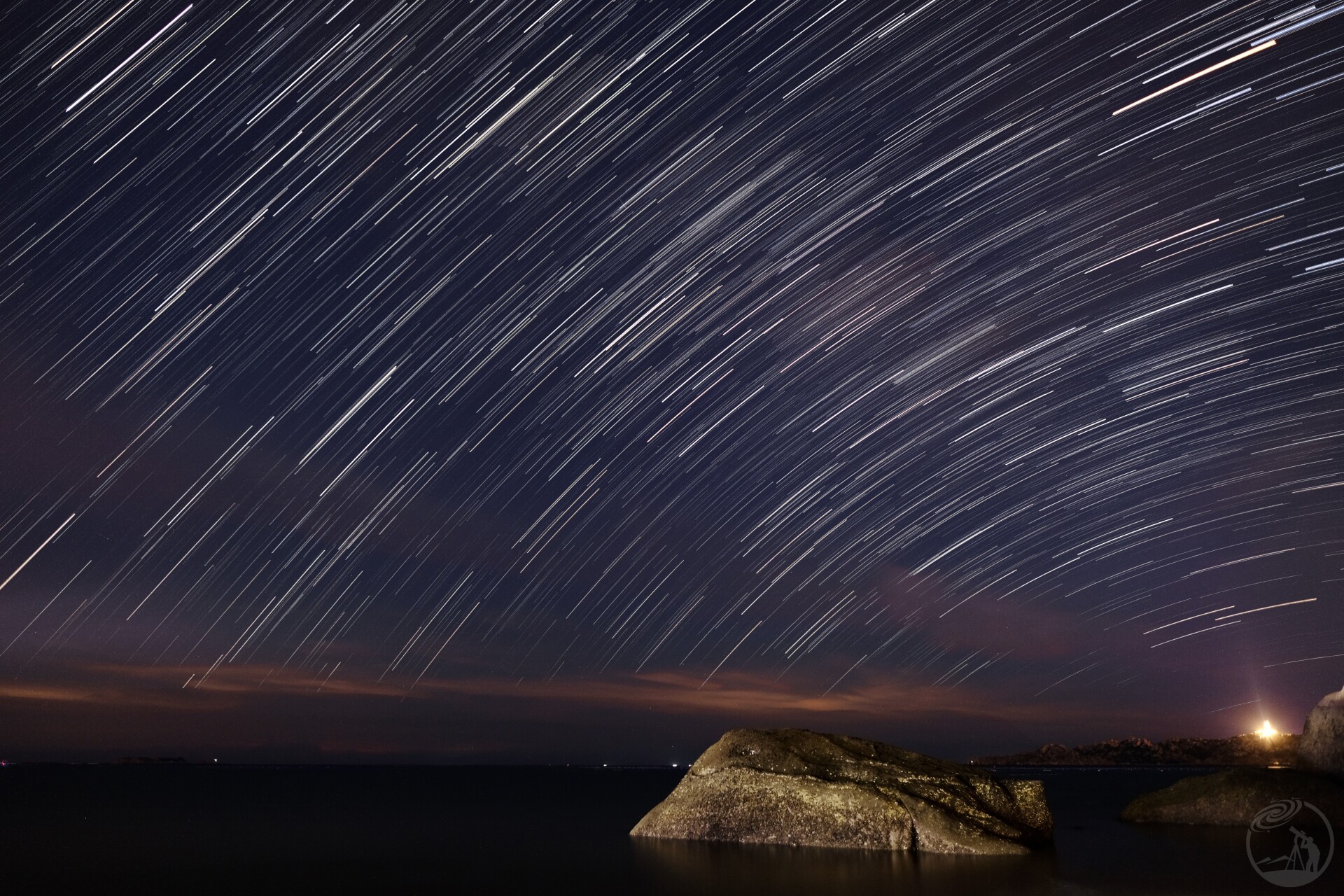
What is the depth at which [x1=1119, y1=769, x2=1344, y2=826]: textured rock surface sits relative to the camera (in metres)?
30.4

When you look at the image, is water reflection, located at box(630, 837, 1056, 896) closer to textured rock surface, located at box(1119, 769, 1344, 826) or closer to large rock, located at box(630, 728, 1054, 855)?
large rock, located at box(630, 728, 1054, 855)

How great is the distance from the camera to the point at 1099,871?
72.6 ft

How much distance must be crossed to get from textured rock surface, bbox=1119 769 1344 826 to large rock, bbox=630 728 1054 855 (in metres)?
8.84

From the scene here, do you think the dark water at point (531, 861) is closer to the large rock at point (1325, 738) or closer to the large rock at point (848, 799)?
the large rock at point (848, 799)

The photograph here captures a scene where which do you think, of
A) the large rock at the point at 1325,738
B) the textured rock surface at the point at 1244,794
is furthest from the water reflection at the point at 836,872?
the large rock at the point at 1325,738

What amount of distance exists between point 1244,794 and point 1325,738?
12.3ft

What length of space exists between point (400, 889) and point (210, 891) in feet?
14.8

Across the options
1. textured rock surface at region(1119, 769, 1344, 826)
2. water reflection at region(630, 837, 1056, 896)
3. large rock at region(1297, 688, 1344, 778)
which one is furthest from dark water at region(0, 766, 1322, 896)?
large rock at region(1297, 688, 1344, 778)

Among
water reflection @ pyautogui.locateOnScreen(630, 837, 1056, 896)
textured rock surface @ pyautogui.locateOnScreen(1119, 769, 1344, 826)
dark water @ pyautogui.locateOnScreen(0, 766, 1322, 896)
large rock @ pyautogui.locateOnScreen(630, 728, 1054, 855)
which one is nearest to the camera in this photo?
water reflection @ pyautogui.locateOnScreen(630, 837, 1056, 896)

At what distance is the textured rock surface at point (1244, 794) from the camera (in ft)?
99.8

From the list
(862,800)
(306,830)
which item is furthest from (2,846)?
(862,800)

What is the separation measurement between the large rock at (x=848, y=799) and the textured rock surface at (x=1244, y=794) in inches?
348

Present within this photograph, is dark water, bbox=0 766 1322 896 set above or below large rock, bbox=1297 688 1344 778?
above

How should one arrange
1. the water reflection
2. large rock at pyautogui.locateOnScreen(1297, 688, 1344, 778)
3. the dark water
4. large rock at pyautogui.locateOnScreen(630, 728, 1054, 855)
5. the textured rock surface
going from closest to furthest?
1. the water reflection
2. the dark water
3. large rock at pyautogui.locateOnScreen(630, 728, 1054, 855)
4. the textured rock surface
5. large rock at pyautogui.locateOnScreen(1297, 688, 1344, 778)
